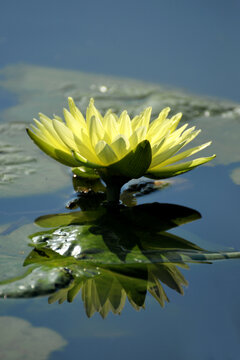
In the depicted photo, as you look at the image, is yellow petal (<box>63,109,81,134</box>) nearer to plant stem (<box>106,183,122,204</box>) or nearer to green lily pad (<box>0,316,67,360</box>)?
plant stem (<box>106,183,122,204</box>)

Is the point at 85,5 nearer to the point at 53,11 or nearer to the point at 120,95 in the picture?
the point at 53,11

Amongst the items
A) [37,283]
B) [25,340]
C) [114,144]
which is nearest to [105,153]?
[114,144]

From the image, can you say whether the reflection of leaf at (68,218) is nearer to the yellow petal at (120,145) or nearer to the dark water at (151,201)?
the dark water at (151,201)

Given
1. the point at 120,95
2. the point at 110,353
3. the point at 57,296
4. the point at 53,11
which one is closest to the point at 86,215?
the point at 57,296

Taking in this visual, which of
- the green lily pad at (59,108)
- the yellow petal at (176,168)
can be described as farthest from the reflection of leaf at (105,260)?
the green lily pad at (59,108)

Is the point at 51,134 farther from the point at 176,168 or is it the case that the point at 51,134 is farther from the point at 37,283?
the point at 37,283
